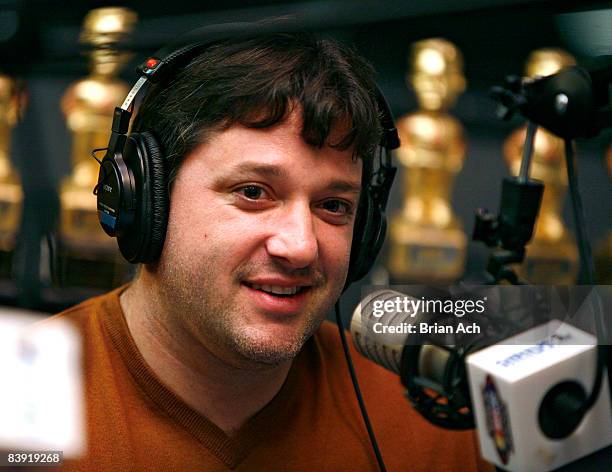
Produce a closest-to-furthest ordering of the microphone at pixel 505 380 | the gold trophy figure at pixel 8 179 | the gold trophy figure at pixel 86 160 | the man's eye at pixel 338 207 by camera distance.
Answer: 1. the microphone at pixel 505 380
2. the man's eye at pixel 338 207
3. the gold trophy figure at pixel 8 179
4. the gold trophy figure at pixel 86 160

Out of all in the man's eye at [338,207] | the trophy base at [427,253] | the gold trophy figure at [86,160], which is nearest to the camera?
the man's eye at [338,207]

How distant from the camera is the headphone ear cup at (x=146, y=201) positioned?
3.37ft

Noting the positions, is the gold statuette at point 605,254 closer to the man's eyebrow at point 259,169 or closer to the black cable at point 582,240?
the black cable at point 582,240

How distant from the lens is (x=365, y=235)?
1139 mm

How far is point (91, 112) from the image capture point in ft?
5.44

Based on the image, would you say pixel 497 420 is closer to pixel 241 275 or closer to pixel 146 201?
pixel 241 275

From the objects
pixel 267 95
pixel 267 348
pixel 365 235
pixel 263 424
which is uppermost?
pixel 267 95

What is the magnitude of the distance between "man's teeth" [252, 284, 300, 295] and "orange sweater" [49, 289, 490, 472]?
0.62 ft

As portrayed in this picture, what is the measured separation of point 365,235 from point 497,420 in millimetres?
339

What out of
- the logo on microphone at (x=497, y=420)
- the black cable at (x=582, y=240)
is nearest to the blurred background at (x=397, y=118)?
the black cable at (x=582, y=240)

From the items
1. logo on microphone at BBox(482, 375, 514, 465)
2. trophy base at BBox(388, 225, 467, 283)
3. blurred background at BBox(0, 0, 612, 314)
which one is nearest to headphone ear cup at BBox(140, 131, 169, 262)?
blurred background at BBox(0, 0, 612, 314)

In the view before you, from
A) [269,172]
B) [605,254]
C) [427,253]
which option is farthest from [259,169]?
Answer: [427,253]

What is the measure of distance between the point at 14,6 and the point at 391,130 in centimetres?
45

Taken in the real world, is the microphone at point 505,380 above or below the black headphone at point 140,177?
below
